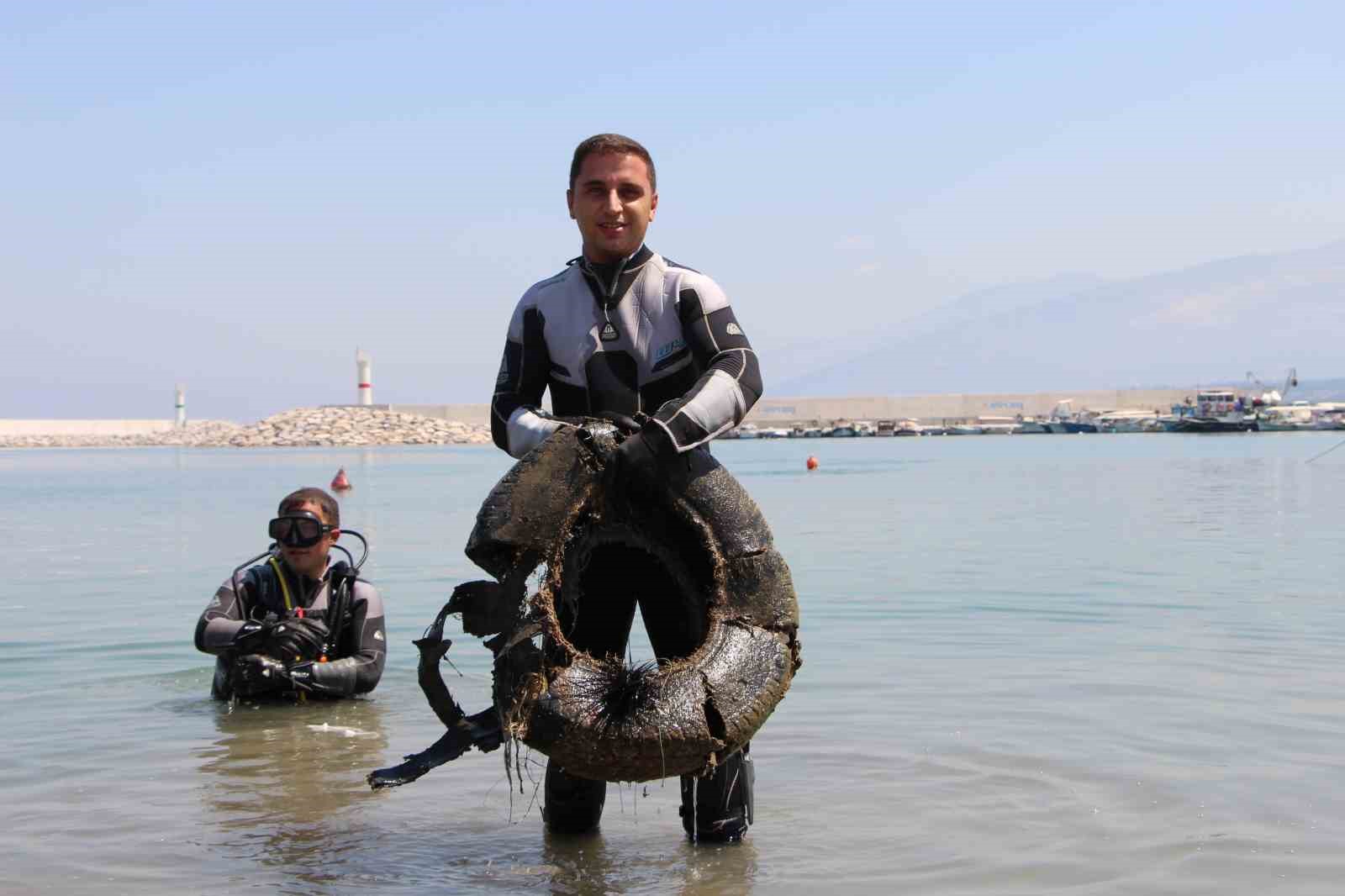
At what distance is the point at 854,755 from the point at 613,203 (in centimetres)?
383

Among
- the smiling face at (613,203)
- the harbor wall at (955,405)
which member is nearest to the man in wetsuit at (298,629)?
the smiling face at (613,203)

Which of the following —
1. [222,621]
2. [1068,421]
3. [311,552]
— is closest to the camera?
[311,552]

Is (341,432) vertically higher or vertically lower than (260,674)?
higher

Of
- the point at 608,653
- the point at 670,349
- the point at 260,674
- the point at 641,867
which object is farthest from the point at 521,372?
the point at 260,674

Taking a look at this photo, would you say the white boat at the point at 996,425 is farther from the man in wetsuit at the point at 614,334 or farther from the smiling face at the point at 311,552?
the man in wetsuit at the point at 614,334

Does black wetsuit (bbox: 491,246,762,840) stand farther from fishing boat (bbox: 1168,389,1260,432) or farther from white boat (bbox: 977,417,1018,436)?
white boat (bbox: 977,417,1018,436)

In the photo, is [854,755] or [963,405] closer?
[854,755]

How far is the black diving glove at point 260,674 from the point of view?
883 centimetres

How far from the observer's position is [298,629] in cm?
877

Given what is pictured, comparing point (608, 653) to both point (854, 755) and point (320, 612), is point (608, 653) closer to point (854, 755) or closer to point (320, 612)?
point (854, 755)

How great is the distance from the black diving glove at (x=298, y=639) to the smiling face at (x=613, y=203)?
4.56 m

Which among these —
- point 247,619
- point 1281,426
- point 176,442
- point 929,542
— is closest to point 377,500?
point 929,542

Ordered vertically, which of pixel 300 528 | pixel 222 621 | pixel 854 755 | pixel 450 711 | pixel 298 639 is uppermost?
pixel 300 528

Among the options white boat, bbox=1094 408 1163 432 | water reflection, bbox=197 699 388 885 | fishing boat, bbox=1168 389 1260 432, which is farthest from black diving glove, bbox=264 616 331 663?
white boat, bbox=1094 408 1163 432
